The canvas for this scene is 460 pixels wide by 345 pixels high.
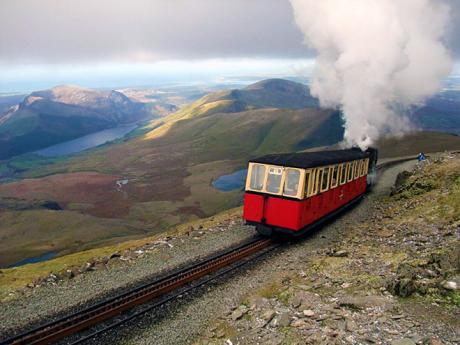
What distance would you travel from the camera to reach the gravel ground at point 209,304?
13.6 meters

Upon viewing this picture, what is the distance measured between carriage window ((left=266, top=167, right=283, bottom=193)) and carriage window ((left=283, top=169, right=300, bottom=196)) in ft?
1.43

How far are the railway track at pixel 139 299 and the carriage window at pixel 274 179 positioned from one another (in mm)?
3221

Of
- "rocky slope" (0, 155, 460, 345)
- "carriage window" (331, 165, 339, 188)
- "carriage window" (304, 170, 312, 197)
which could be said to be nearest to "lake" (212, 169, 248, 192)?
"carriage window" (331, 165, 339, 188)

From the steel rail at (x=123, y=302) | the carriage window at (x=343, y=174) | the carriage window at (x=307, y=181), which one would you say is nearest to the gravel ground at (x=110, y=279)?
the steel rail at (x=123, y=302)

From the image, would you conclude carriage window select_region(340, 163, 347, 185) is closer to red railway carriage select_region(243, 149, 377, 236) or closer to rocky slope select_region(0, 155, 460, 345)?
red railway carriage select_region(243, 149, 377, 236)

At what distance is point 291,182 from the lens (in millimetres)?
22719

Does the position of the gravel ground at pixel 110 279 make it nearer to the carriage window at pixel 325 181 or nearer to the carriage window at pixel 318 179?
the carriage window at pixel 318 179

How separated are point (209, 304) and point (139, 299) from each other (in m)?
2.66

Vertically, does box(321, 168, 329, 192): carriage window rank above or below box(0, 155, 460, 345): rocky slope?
above

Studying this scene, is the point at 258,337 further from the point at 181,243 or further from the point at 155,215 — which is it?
the point at 155,215

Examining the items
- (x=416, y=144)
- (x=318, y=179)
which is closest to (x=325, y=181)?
(x=318, y=179)

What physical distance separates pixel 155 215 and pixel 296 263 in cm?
12855

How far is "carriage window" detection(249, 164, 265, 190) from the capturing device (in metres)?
23.7

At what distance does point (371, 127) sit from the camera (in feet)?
145
